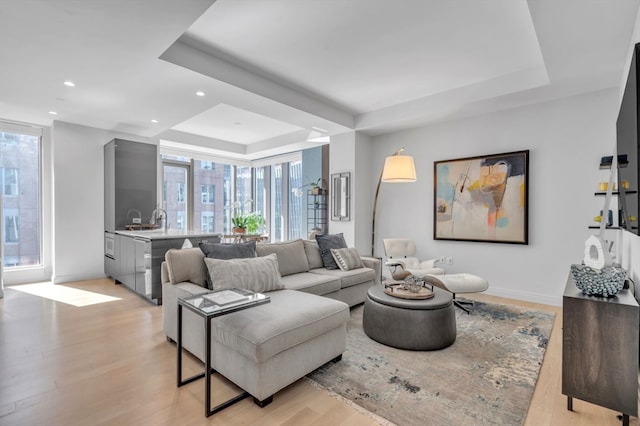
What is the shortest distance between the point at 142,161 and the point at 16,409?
176 inches

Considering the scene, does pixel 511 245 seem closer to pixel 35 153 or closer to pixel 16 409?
pixel 16 409

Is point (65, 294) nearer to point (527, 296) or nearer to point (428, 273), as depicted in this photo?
point (428, 273)

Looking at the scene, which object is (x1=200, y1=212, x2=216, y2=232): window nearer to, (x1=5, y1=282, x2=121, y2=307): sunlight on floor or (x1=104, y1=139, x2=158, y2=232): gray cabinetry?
(x1=104, y1=139, x2=158, y2=232): gray cabinetry

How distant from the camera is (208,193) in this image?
7.92 metres

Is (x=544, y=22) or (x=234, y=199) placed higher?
(x=544, y=22)

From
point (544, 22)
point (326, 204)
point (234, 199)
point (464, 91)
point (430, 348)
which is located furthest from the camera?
point (234, 199)

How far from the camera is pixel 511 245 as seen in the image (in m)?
4.32

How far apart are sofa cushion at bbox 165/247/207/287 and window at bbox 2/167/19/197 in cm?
429

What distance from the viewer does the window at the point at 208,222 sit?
308 inches

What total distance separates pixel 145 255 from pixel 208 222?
12.9 ft

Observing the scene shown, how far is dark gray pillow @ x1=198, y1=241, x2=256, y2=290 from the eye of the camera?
2.90 metres

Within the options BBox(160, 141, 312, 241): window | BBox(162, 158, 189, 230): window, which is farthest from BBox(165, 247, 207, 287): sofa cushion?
BBox(162, 158, 189, 230): window

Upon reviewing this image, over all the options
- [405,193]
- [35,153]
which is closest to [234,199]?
[35,153]

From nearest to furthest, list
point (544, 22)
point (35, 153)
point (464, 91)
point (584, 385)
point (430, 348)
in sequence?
point (584, 385) < point (544, 22) < point (430, 348) < point (464, 91) < point (35, 153)
